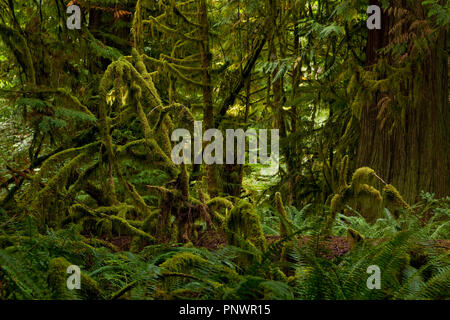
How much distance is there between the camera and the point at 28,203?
12.7ft

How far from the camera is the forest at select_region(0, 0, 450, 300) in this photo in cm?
227

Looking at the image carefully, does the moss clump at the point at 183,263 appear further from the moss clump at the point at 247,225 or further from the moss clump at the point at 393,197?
the moss clump at the point at 393,197

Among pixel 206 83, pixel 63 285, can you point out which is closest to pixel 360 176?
pixel 63 285

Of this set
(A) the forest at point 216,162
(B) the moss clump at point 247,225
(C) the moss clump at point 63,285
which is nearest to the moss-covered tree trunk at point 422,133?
(A) the forest at point 216,162

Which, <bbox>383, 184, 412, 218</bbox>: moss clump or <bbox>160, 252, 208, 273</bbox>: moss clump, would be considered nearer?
<bbox>160, 252, 208, 273</bbox>: moss clump

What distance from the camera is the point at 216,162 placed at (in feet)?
25.7

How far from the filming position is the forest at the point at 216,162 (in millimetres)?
2270

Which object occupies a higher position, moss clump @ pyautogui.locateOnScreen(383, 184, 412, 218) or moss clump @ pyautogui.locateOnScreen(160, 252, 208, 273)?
moss clump @ pyautogui.locateOnScreen(383, 184, 412, 218)

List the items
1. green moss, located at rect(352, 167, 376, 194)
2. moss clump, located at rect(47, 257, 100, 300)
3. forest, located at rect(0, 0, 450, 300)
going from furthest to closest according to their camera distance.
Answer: green moss, located at rect(352, 167, 376, 194) < forest, located at rect(0, 0, 450, 300) < moss clump, located at rect(47, 257, 100, 300)

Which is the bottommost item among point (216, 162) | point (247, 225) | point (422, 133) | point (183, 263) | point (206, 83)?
point (183, 263)

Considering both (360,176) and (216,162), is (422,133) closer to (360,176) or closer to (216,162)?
(360,176)

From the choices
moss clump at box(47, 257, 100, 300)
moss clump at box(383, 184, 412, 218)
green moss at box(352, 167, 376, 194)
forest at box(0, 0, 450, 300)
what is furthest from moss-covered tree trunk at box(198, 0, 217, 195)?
moss clump at box(47, 257, 100, 300)

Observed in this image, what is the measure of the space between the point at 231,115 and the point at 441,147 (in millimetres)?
4497

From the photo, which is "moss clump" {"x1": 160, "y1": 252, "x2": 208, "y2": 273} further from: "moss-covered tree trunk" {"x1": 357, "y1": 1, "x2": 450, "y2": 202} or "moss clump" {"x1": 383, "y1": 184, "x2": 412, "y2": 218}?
"moss-covered tree trunk" {"x1": 357, "y1": 1, "x2": 450, "y2": 202}
